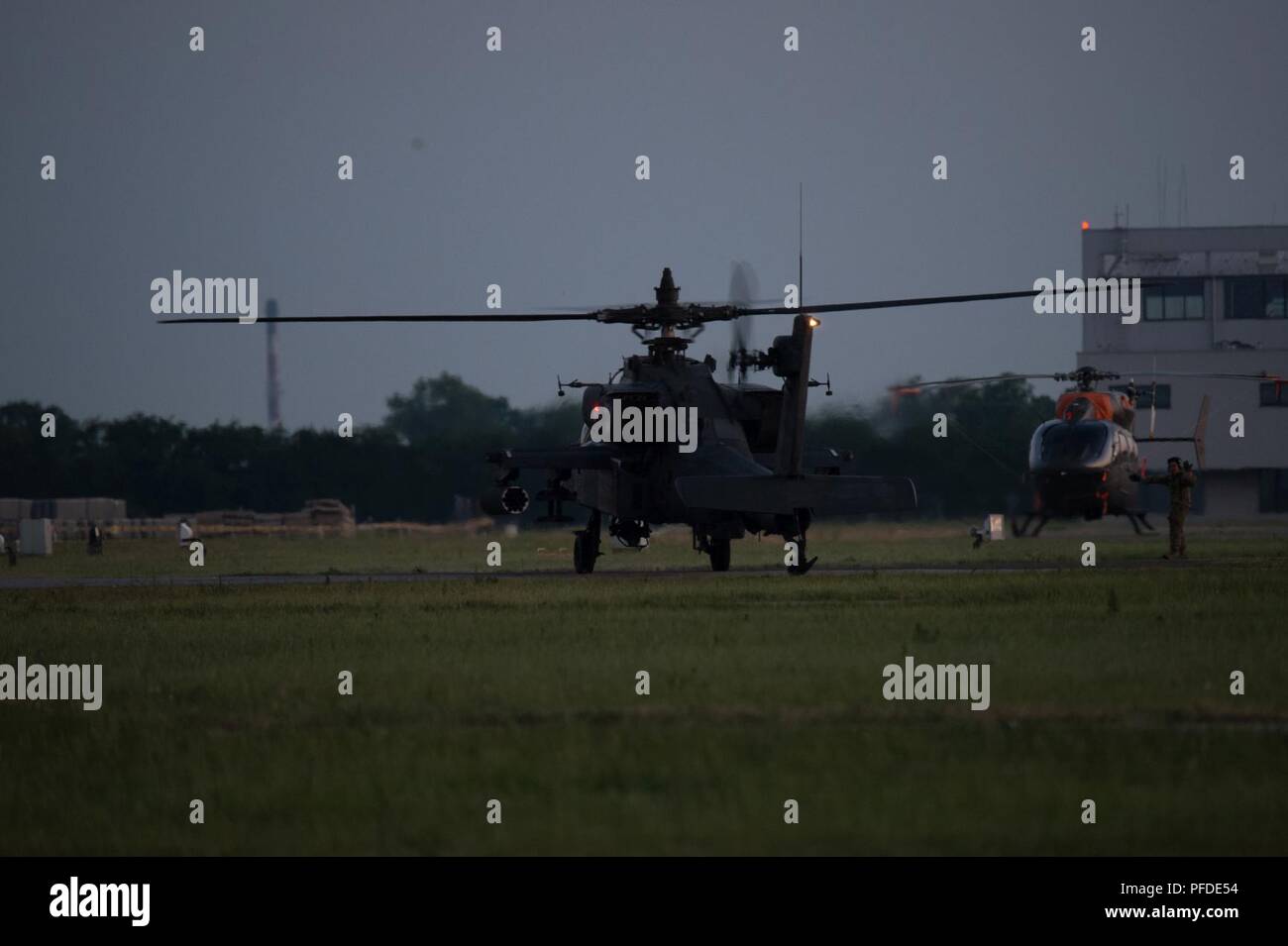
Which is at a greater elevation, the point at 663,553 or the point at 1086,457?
the point at 1086,457

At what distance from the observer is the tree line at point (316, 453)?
81050 mm

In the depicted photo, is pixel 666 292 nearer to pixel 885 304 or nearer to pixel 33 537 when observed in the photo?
pixel 885 304

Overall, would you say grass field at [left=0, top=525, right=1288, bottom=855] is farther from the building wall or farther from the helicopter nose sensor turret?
the building wall

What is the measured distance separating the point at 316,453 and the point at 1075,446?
207 feet

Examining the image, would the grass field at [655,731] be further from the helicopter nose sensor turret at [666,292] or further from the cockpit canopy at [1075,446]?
the cockpit canopy at [1075,446]

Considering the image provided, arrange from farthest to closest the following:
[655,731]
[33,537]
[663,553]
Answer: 1. [33,537]
2. [663,553]
3. [655,731]

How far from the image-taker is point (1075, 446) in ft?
161

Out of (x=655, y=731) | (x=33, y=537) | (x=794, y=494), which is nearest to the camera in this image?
(x=655, y=731)

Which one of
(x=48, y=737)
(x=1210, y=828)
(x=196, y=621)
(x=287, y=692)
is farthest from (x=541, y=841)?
(x=196, y=621)

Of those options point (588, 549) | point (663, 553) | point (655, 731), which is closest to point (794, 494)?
point (588, 549)

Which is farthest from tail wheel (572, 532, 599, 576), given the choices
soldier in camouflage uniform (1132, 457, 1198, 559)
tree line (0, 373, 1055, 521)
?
tree line (0, 373, 1055, 521)

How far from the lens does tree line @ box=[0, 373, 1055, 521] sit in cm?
8105

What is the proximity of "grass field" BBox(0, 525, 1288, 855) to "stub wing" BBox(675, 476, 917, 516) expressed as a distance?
21.3ft

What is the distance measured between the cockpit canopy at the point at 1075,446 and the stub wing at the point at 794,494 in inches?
594
